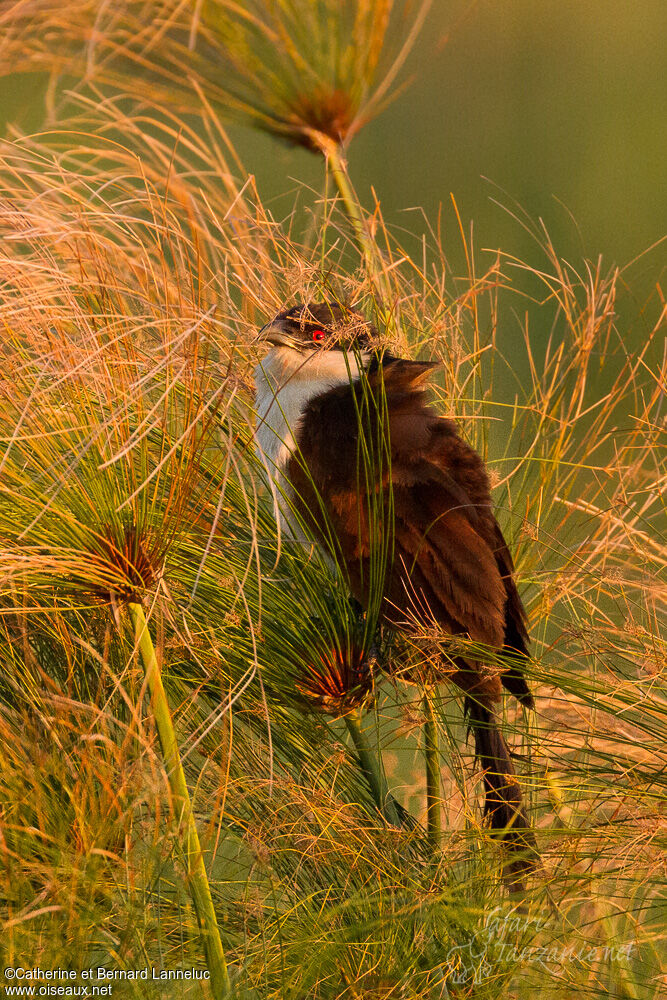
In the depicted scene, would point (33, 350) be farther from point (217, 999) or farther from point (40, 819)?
point (217, 999)

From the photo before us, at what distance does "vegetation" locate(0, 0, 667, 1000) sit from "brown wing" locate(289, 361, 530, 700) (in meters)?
0.06

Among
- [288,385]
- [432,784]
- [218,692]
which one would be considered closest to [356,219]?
[288,385]

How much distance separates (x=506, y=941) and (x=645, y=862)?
0.23 m

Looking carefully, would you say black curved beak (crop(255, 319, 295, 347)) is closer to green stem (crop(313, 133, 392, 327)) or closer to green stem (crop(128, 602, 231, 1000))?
green stem (crop(313, 133, 392, 327))

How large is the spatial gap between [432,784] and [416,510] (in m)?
0.32

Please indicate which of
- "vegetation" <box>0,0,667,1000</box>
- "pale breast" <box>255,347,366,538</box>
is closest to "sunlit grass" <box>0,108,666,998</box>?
"vegetation" <box>0,0,667,1000</box>

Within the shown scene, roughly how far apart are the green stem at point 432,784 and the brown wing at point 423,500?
107mm

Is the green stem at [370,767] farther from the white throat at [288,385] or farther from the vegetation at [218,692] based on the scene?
the white throat at [288,385]

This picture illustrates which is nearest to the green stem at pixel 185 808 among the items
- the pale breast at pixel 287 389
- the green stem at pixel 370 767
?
the green stem at pixel 370 767

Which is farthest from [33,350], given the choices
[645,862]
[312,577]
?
[645,862]

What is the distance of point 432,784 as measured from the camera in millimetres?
1210

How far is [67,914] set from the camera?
887 mm

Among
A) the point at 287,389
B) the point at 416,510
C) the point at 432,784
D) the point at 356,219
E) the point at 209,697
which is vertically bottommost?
the point at 432,784

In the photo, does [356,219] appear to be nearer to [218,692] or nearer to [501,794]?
[218,692]
